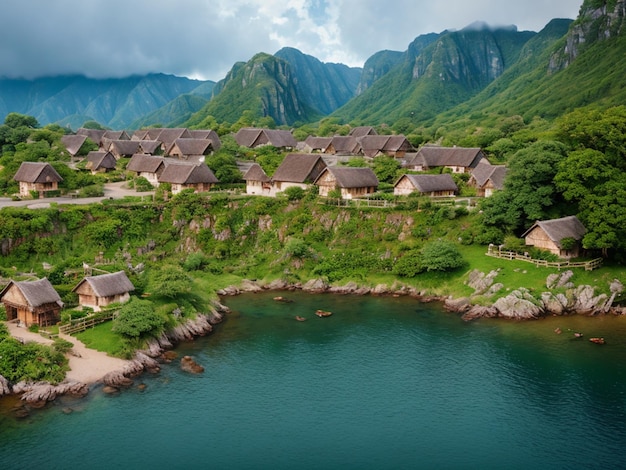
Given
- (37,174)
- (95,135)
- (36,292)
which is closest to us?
(36,292)

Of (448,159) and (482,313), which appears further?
(448,159)

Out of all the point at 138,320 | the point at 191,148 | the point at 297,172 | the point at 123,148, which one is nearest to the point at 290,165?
the point at 297,172

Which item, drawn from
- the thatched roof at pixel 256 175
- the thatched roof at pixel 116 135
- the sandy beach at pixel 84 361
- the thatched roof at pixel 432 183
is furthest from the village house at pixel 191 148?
the sandy beach at pixel 84 361

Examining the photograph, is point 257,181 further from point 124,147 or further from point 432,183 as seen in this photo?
point 124,147

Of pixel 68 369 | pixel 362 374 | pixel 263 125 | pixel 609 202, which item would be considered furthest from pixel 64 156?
pixel 609 202

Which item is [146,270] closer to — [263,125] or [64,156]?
[64,156]

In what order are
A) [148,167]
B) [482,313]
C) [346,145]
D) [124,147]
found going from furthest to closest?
[346,145] < [124,147] < [148,167] < [482,313]
